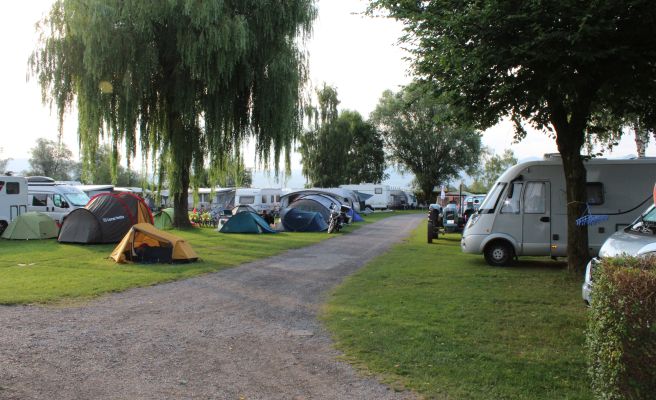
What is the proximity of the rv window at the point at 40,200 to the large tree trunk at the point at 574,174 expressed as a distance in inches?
931

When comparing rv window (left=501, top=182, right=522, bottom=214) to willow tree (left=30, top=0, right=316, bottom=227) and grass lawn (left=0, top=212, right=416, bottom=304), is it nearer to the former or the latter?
grass lawn (left=0, top=212, right=416, bottom=304)

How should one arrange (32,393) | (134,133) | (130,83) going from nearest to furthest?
(32,393)
(130,83)
(134,133)

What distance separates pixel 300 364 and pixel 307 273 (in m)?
6.45

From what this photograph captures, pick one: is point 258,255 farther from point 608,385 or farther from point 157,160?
point 608,385

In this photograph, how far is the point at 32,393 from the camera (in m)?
4.37

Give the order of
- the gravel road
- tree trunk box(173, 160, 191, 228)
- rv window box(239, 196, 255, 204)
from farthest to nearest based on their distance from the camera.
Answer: rv window box(239, 196, 255, 204)
tree trunk box(173, 160, 191, 228)
the gravel road

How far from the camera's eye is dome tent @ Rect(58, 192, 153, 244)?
56.9 ft

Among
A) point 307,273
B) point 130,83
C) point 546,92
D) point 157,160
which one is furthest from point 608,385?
point 157,160

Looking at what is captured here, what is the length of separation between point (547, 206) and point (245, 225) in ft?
43.7

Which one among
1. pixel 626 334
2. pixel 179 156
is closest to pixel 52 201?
pixel 179 156

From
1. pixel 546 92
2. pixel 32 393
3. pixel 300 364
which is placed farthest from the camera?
pixel 546 92

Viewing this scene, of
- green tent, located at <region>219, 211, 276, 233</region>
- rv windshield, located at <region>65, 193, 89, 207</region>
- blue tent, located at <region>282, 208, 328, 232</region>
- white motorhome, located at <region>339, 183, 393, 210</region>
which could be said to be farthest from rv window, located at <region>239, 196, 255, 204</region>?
green tent, located at <region>219, 211, 276, 233</region>

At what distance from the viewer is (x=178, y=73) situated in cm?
1912

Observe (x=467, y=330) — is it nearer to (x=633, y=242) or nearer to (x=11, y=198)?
(x=633, y=242)
